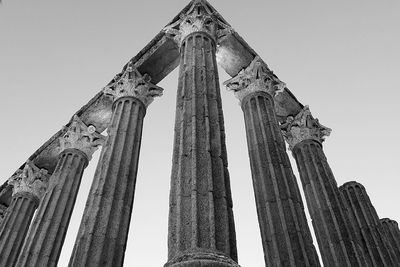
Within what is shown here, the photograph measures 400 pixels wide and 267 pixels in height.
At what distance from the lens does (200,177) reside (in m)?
12.3

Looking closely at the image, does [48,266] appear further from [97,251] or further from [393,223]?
[393,223]

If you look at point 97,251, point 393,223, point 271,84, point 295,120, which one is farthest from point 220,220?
point 393,223

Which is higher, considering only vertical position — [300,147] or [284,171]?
[300,147]

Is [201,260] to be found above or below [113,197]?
below

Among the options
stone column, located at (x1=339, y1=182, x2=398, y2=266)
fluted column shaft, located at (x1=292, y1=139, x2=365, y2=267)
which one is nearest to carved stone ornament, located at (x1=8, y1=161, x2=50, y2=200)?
fluted column shaft, located at (x1=292, y1=139, x2=365, y2=267)

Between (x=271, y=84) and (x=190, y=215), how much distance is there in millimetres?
12020

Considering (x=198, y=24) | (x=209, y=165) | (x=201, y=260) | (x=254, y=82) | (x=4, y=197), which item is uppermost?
(x=198, y=24)

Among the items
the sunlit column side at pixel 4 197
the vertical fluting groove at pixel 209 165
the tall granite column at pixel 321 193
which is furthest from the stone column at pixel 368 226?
the sunlit column side at pixel 4 197

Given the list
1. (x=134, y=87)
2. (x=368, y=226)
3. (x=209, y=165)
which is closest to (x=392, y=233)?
(x=368, y=226)

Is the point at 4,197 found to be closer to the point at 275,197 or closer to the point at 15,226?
the point at 15,226

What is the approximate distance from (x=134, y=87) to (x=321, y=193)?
389 inches

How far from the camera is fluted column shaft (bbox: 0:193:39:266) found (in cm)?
2397

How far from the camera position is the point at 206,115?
47.7 feet

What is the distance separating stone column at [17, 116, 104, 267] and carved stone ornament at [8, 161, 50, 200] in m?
3.49
